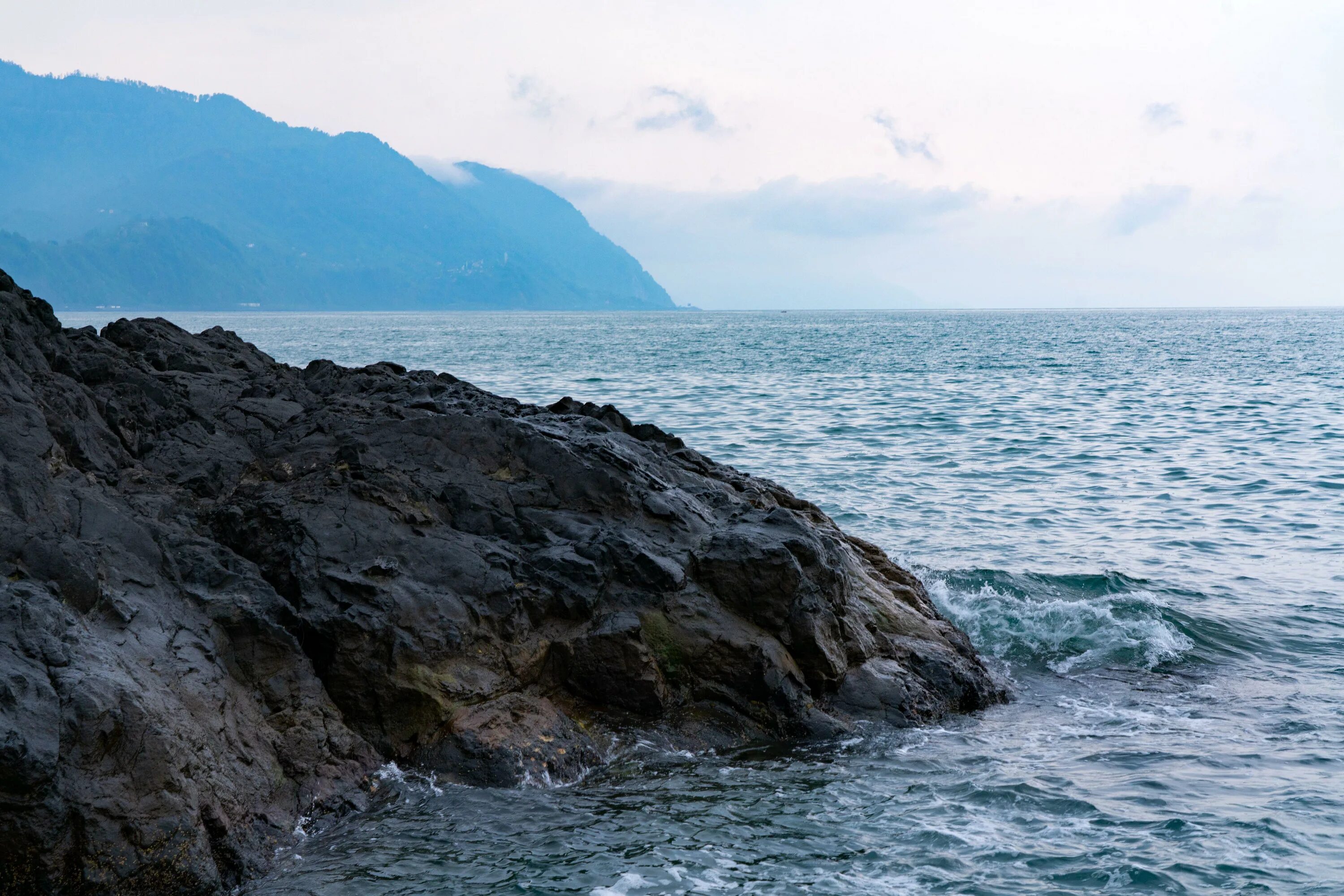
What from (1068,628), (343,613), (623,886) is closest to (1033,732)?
(1068,628)

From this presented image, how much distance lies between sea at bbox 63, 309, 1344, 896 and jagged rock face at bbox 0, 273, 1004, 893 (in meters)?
0.46

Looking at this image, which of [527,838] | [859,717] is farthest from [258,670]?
[859,717]

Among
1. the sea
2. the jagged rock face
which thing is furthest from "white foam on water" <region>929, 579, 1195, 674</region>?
the jagged rock face

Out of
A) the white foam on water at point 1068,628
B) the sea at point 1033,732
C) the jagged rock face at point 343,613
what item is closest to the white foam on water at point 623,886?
the sea at point 1033,732

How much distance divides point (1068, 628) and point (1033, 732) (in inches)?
126

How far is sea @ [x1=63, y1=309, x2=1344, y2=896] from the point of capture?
20.8ft

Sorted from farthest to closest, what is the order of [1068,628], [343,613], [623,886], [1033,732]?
[1068,628]
[1033,732]
[343,613]
[623,886]

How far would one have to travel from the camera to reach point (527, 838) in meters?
6.55

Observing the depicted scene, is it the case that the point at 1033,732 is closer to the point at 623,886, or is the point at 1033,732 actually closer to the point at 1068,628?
the point at 1068,628

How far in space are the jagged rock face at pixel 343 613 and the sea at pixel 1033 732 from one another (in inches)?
18.1

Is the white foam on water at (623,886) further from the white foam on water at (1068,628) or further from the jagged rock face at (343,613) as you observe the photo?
the white foam on water at (1068,628)

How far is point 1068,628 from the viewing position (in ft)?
38.6

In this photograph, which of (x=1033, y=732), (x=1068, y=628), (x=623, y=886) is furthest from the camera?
(x=1068, y=628)

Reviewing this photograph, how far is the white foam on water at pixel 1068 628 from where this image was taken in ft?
36.5
